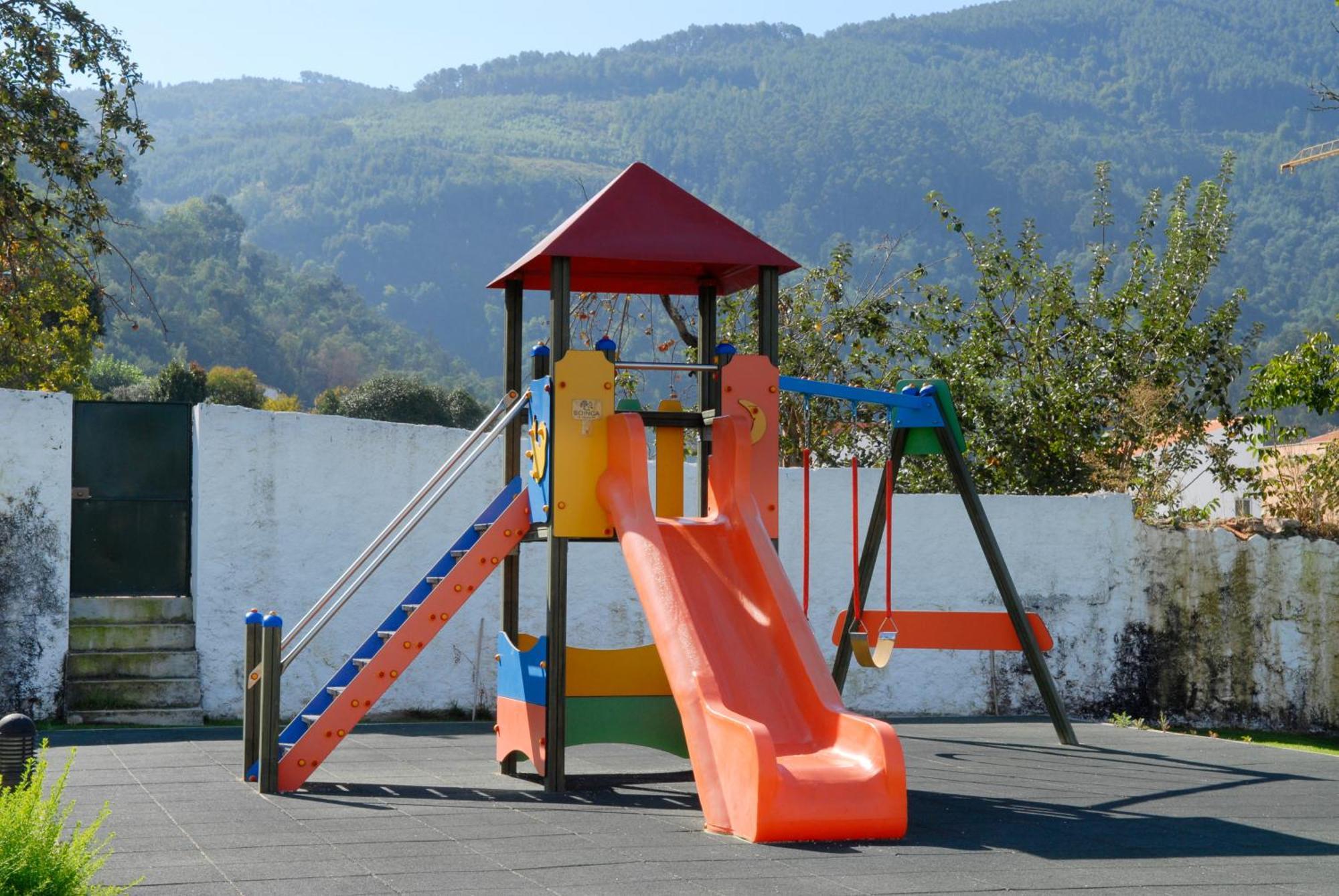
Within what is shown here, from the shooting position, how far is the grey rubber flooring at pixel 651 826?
5.21 m

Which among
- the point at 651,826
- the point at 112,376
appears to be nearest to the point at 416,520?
the point at 651,826

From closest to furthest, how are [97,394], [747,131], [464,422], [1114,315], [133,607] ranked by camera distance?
[133,607], [1114,315], [97,394], [464,422], [747,131]

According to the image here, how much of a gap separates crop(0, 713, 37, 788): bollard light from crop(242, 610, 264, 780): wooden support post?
69.4 inches

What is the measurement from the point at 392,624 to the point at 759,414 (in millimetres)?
2206

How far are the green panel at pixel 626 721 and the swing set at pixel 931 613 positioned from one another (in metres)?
1.29

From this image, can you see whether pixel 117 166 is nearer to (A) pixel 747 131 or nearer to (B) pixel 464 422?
(B) pixel 464 422

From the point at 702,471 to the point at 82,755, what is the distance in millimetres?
3727

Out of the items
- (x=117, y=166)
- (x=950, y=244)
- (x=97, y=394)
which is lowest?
(x=97, y=394)

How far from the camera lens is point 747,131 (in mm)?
115812

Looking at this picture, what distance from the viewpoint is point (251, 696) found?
7180 millimetres

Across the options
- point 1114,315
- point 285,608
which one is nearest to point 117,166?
point 285,608

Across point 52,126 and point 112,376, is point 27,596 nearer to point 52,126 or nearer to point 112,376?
point 52,126

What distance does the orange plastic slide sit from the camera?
233 inches

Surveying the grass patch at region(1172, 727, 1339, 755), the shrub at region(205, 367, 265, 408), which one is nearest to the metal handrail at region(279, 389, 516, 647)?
the grass patch at region(1172, 727, 1339, 755)
